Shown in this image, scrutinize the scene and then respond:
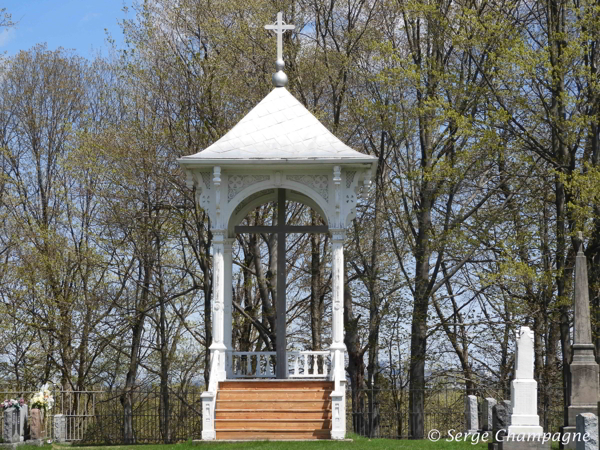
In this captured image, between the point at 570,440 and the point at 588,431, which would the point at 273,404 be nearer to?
the point at 570,440

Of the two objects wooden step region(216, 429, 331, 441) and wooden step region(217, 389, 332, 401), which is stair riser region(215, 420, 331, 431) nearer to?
wooden step region(216, 429, 331, 441)

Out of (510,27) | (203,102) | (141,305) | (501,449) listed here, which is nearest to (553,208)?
(510,27)

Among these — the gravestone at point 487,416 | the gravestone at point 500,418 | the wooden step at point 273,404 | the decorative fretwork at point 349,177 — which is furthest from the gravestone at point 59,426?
the gravestone at point 500,418

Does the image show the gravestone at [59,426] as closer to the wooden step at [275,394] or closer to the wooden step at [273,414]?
the wooden step at [275,394]

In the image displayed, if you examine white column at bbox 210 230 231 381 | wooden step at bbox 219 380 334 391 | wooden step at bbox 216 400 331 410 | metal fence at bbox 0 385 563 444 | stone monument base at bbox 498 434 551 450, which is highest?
white column at bbox 210 230 231 381

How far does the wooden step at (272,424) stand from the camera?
580 inches

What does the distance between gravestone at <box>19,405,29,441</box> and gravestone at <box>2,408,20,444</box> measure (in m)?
0.14

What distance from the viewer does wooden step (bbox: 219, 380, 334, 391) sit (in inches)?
607

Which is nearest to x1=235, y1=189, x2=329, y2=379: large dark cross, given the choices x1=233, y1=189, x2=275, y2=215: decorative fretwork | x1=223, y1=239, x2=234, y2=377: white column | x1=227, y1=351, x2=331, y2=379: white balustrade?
x1=227, y1=351, x2=331, y2=379: white balustrade

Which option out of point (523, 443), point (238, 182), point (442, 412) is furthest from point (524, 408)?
point (442, 412)

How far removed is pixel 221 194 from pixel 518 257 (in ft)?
36.1

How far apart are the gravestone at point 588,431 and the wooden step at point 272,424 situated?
4608mm

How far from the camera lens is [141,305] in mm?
27688

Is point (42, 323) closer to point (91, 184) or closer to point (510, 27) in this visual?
point (91, 184)
